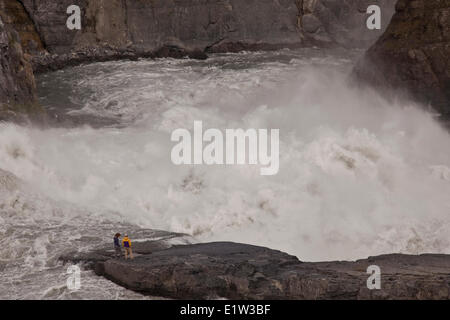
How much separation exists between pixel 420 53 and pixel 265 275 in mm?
12416

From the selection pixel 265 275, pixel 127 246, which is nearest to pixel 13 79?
pixel 127 246

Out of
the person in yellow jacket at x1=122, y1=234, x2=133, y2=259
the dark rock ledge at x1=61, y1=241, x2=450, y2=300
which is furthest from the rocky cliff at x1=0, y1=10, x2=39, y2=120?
the person in yellow jacket at x1=122, y1=234, x2=133, y2=259

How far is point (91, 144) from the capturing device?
21281 mm

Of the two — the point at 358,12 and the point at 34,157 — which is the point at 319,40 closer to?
the point at 358,12

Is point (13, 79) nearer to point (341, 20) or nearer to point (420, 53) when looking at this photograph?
point (420, 53)

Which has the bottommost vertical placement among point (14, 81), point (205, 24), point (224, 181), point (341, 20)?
point (224, 181)

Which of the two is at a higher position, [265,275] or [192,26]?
[192,26]

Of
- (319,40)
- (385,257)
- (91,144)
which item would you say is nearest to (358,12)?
(319,40)

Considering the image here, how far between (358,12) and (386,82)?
16406mm

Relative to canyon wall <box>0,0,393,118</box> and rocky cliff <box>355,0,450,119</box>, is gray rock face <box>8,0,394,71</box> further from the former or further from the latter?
rocky cliff <box>355,0,450,119</box>

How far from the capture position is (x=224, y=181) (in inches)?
759

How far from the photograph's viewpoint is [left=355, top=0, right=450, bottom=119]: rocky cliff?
21.4 metres

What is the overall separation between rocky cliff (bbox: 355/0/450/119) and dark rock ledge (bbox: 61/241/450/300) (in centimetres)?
980

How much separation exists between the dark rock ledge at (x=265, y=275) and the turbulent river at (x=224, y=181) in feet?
1.74
